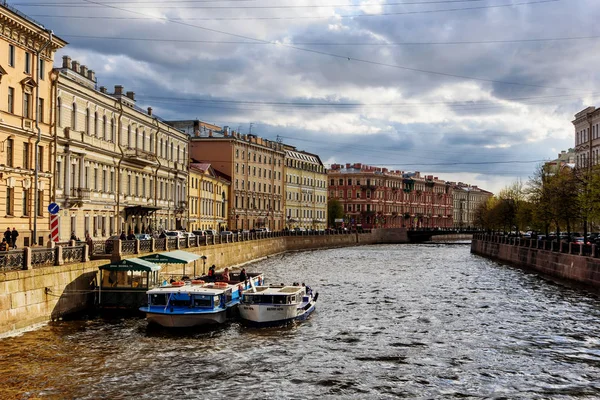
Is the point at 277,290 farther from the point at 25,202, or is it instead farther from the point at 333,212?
the point at 333,212

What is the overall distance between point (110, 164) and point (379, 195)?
10941cm

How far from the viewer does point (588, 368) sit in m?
21.1

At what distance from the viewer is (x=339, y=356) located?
22.5 metres

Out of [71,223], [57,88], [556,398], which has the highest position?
[57,88]

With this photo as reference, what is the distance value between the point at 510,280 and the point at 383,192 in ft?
367

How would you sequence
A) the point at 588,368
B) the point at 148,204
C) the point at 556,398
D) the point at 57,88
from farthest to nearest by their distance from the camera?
the point at 148,204 < the point at 57,88 < the point at 588,368 < the point at 556,398

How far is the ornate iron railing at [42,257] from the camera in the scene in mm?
25462

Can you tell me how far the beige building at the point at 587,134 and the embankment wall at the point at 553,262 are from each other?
24.3 m

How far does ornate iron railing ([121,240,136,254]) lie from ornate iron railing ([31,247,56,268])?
627 cm

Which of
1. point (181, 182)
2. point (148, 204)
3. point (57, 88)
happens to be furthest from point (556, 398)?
point (181, 182)

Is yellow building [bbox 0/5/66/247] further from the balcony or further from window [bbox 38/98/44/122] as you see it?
the balcony

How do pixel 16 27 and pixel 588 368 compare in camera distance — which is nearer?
pixel 588 368

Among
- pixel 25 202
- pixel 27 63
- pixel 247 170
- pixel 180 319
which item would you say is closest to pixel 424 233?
pixel 247 170

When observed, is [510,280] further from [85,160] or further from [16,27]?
[16,27]
